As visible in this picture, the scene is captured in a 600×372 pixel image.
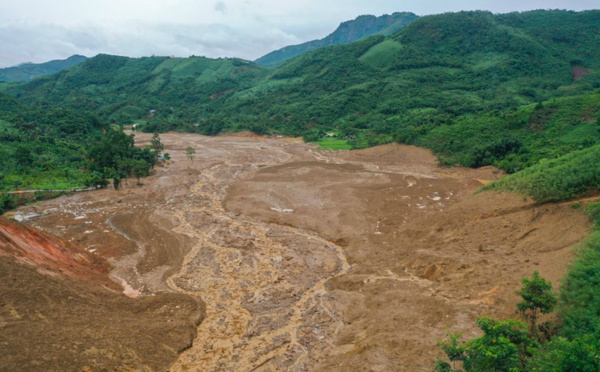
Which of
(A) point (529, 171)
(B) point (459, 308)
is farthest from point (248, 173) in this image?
(B) point (459, 308)

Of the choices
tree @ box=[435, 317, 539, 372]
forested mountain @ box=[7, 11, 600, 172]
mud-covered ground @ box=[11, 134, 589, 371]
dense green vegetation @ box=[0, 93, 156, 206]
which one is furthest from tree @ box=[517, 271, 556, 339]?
dense green vegetation @ box=[0, 93, 156, 206]

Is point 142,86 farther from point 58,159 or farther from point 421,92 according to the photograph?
point 421,92

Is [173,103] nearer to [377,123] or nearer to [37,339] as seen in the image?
[377,123]

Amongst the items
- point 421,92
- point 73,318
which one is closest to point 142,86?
point 421,92

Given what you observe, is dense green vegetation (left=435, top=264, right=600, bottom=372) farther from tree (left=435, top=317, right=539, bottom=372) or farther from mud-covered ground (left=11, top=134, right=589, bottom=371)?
mud-covered ground (left=11, top=134, right=589, bottom=371)

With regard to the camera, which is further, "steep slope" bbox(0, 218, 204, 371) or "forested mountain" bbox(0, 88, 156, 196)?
"forested mountain" bbox(0, 88, 156, 196)

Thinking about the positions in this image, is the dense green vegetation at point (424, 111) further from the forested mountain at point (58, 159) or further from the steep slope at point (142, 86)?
the steep slope at point (142, 86)

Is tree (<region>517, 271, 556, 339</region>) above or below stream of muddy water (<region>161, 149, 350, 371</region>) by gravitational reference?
above
